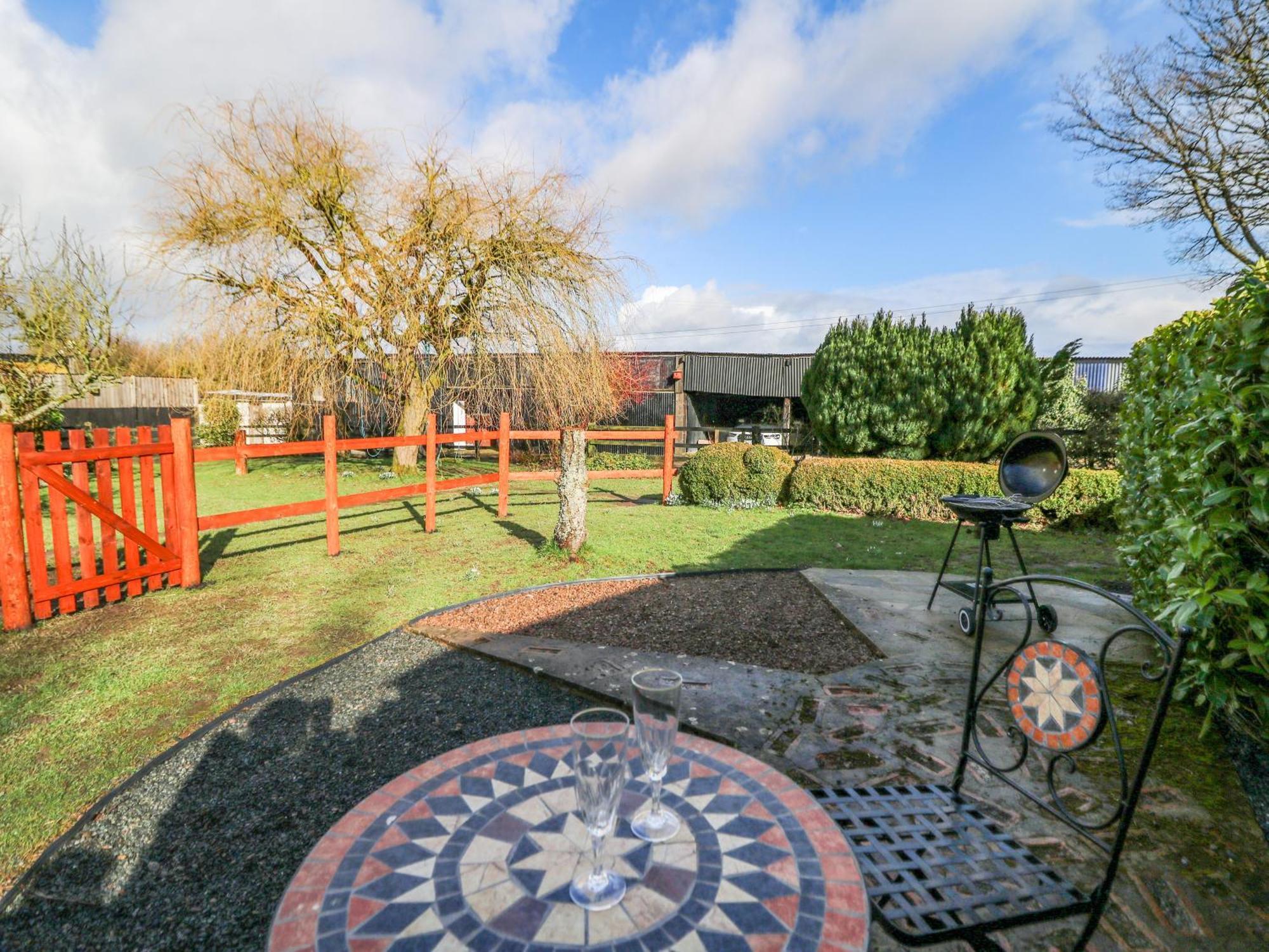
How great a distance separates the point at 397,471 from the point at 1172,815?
13592 millimetres

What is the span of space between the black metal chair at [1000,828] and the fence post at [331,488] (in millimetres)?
5740

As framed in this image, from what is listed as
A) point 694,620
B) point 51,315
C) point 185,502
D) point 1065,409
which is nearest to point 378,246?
point 51,315

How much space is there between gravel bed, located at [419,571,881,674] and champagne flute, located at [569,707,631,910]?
2.65 meters

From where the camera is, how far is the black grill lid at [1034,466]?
14.2 ft

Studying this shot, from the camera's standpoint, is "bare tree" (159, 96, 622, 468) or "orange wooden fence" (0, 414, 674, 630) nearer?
"orange wooden fence" (0, 414, 674, 630)

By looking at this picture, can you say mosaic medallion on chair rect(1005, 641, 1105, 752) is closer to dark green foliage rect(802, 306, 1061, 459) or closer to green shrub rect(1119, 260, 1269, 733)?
green shrub rect(1119, 260, 1269, 733)

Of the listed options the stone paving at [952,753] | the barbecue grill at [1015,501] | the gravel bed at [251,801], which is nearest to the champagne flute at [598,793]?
the stone paving at [952,753]

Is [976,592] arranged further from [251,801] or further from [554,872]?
[251,801]

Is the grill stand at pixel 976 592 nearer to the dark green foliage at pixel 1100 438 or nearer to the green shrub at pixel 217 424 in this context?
the dark green foliage at pixel 1100 438

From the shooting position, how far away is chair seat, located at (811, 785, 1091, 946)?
1.58 m

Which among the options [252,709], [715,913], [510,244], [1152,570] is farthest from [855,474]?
[715,913]

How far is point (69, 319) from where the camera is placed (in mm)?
8180

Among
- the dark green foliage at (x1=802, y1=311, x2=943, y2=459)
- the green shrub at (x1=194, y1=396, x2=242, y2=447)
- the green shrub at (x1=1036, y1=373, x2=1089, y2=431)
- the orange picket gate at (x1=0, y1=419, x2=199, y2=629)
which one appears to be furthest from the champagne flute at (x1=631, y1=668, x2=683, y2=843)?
the green shrub at (x1=194, y1=396, x2=242, y2=447)

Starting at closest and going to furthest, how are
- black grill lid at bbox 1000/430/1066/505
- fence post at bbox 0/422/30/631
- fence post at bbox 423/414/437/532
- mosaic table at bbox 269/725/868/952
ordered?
mosaic table at bbox 269/725/868/952 < fence post at bbox 0/422/30/631 < black grill lid at bbox 1000/430/1066/505 < fence post at bbox 423/414/437/532
